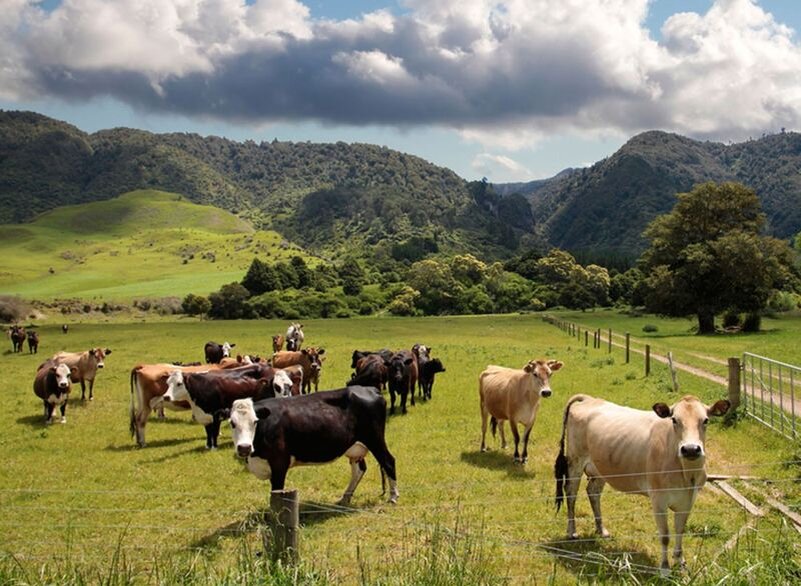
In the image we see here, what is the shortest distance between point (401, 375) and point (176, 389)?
636 cm

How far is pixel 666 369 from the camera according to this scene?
27.1 m

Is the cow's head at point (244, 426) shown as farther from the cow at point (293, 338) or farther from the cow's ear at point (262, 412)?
the cow at point (293, 338)

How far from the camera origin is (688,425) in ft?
24.4

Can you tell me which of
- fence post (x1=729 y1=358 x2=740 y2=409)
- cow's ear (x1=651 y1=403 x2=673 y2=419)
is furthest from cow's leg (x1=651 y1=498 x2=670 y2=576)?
fence post (x1=729 y1=358 x2=740 y2=409)

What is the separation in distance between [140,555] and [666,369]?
2345 cm

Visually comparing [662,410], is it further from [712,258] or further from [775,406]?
[712,258]

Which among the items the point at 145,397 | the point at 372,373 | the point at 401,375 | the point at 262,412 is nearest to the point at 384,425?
the point at 262,412

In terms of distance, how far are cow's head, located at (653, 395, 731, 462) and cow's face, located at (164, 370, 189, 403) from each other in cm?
1194

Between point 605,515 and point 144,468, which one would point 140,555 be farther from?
point 605,515

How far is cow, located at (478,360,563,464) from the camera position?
13406mm

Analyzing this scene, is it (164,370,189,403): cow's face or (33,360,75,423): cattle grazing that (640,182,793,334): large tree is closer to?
(164,370,189,403): cow's face

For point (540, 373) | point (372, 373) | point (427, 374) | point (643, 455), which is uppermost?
point (540, 373)

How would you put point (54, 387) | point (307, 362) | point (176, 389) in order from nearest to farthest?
1. point (176, 389)
2. point (54, 387)
3. point (307, 362)

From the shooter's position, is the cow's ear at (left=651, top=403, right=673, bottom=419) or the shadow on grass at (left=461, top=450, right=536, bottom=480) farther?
the shadow on grass at (left=461, top=450, right=536, bottom=480)
